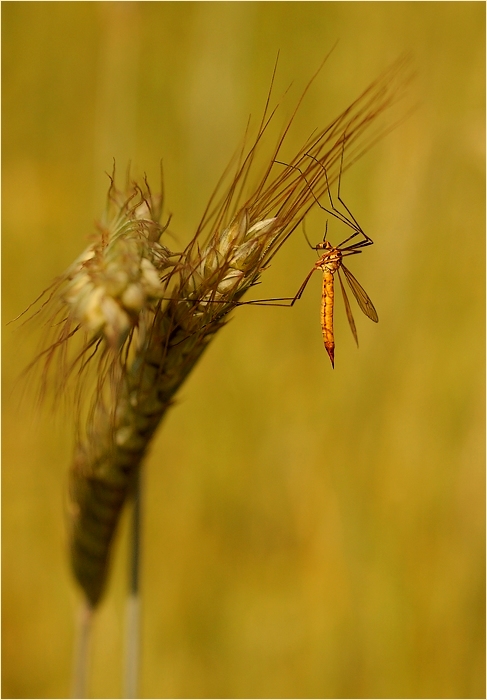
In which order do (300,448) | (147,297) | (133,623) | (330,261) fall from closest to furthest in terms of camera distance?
1. (147,297)
2. (133,623)
3. (330,261)
4. (300,448)

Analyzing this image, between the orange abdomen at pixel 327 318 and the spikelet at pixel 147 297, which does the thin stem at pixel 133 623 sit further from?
the orange abdomen at pixel 327 318

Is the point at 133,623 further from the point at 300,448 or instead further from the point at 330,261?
the point at 300,448

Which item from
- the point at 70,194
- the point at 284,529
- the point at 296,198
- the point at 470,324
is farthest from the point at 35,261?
the point at 296,198

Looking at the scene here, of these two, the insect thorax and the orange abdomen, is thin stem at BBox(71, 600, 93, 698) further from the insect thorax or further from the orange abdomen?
the insect thorax

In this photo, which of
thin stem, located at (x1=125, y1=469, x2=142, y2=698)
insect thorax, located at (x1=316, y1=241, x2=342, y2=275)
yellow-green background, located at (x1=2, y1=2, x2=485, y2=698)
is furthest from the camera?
yellow-green background, located at (x1=2, y1=2, x2=485, y2=698)

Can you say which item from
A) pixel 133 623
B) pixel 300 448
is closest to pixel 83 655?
pixel 133 623

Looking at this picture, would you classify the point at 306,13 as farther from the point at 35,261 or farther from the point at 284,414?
the point at 284,414

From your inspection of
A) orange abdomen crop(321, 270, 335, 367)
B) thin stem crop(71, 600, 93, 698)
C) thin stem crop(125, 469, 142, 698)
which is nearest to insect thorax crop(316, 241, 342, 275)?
orange abdomen crop(321, 270, 335, 367)
